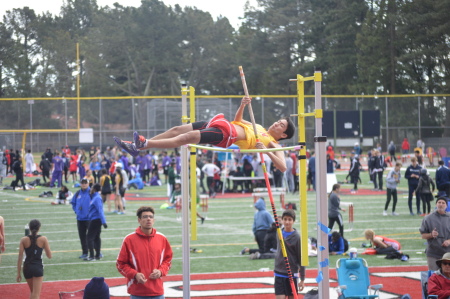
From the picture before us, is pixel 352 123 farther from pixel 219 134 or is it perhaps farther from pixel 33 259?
pixel 219 134

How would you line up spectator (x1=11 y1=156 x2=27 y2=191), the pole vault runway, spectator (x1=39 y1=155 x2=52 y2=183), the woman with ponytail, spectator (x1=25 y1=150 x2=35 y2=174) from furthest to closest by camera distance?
spectator (x1=25 y1=150 x2=35 y2=174) → spectator (x1=39 y1=155 x2=52 y2=183) → spectator (x1=11 y1=156 x2=27 y2=191) → the pole vault runway → the woman with ponytail

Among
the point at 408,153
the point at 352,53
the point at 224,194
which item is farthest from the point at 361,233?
the point at 352,53

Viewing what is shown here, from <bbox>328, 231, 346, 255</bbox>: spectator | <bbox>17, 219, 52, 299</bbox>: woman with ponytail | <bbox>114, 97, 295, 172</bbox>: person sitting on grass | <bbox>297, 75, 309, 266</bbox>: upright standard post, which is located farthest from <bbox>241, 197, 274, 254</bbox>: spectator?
<bbox>297, 75, 309, 266</bbox>: upright standard post

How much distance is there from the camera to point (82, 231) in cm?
1384

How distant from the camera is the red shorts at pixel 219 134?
734 cm

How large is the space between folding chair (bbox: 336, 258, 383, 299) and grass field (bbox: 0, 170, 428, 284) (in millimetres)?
3026

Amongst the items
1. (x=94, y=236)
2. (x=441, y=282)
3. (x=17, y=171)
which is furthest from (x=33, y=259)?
(x=17, y=171)

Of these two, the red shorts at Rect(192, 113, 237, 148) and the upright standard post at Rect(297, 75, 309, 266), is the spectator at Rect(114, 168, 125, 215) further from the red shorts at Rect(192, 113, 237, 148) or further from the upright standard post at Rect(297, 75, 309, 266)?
the upright standard post at Rect(297, 75, 309, 266)

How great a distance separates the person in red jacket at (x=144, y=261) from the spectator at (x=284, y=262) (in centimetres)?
166

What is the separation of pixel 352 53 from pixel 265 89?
1288 centimetres

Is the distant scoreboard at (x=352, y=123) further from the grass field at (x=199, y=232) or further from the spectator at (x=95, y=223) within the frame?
the spectator at (x=95, y=223)

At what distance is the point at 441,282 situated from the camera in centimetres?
827

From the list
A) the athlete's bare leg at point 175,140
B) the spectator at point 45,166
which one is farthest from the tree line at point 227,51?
the athlete's bare leg at point 175,140

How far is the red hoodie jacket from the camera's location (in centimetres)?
715
